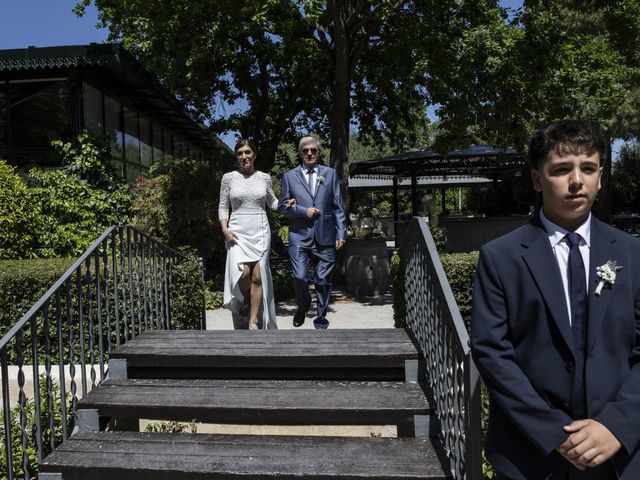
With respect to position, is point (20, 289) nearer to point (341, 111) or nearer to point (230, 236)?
point (230, 236)

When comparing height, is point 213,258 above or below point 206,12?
below

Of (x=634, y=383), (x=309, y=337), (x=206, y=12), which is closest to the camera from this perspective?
(x=634, y=383)

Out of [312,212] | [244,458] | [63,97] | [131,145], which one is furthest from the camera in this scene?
[131,145]

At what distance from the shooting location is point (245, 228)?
5473 millimetres

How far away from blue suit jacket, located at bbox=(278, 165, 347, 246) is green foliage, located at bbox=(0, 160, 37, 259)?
5492 millimetres

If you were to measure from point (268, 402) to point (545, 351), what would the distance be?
2134mm

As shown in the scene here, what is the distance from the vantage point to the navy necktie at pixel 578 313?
1853mm

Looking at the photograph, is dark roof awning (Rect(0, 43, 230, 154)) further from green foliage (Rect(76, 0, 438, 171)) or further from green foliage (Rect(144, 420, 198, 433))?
green foliage (Rect(144, 420, 198, 433))

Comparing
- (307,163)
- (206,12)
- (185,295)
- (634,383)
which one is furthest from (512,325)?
(206,12)

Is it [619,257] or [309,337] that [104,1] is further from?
[619,257]

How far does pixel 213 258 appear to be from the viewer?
1185cm

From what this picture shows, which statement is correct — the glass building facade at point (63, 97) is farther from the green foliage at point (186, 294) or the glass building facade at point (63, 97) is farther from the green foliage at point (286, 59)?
the green foliage at point (186, 294)

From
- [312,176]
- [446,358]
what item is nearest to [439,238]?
[312,176]

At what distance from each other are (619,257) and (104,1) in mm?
14933
